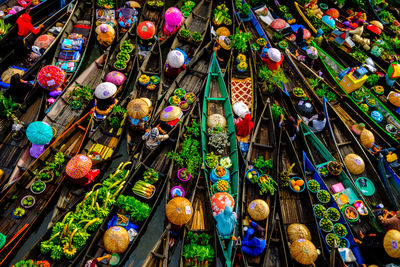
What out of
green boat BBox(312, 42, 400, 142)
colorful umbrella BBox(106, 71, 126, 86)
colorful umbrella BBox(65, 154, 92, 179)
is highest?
green boat BBox(312, 42, 400, 142)

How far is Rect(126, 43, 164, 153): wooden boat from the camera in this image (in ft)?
41.0

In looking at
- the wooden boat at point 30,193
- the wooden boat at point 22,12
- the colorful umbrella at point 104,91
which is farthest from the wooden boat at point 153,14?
the wooden boat at point 30,193

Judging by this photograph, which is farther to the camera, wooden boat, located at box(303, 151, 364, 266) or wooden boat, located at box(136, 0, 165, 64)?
wooden boat, located at box(136, 0, 165, 64)

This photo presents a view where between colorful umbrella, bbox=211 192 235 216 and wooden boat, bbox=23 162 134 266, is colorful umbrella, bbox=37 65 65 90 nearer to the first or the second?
wooden boat, bbox=23 162 134 266

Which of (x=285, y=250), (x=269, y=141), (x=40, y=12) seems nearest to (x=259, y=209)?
(x=285, y=250)

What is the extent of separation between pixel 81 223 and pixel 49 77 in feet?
22.3

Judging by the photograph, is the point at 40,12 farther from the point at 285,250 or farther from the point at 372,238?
the point at 372,238

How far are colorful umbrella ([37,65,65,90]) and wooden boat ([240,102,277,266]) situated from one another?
9246 millimetres

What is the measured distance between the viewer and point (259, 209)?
10.3 meters

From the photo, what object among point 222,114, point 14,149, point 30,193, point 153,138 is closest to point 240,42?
point 222,114

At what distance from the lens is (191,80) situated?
1442 cm

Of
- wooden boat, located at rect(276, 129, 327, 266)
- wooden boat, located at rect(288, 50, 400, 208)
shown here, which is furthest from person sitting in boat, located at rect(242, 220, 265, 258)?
wooden boat, located at rect(288, 50, 400, 208)

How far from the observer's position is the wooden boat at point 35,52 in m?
13.8

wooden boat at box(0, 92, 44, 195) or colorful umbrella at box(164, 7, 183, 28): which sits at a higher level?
colorful umbrella at box(164, 7, 183, 28)
